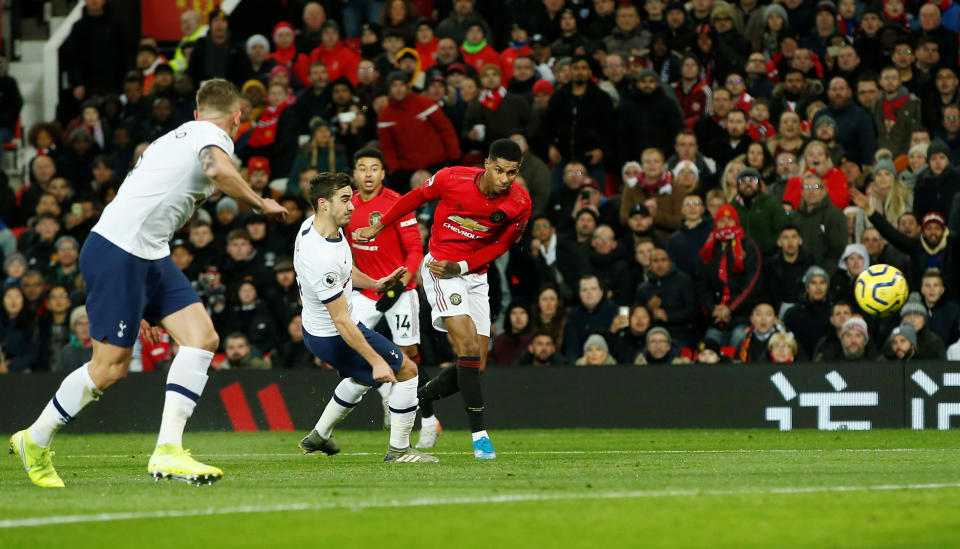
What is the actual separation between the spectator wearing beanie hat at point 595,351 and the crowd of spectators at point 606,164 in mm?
25

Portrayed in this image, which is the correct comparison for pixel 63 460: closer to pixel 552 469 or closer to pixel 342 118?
pixel 552 469

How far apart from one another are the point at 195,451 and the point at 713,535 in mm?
7811

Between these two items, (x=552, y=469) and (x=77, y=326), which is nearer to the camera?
(x=552, y=469)

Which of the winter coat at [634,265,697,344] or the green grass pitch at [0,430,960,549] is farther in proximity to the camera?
the winter coat at [634,265,697,344]

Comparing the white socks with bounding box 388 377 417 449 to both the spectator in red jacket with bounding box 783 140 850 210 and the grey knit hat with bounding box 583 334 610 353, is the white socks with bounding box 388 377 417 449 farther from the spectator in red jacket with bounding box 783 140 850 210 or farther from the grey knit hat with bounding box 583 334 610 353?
the spectator in red jacket with bounding box 783 140 850 210

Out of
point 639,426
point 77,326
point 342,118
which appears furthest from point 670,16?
point 77,326

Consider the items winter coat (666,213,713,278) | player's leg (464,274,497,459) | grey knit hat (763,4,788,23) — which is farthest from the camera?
grey knit hat (763,4,788,23)

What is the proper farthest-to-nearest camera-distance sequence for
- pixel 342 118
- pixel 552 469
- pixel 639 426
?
1. pixel 342 118
2. pixel 639 426
3. pixel 552 469

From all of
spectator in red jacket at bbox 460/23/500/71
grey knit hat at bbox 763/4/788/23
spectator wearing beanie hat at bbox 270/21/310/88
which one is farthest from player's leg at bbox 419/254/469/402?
spectator wearing beanie hat at bbox 270/21/310/88

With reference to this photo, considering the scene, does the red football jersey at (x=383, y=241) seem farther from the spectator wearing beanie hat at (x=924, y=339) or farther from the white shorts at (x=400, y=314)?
the spectator wearing beanie hat at (x=924, y=339)

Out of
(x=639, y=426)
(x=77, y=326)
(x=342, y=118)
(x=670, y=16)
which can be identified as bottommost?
(x=639, y=426)

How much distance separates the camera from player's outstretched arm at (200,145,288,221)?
318 inches

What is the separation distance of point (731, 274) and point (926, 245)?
2157 millimetres

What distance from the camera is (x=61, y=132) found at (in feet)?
70.0
